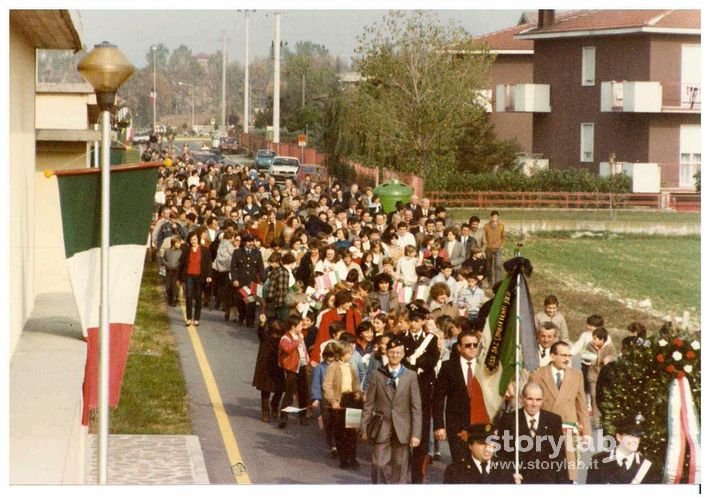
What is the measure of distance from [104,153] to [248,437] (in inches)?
234

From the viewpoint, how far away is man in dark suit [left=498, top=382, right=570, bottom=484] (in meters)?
11.5

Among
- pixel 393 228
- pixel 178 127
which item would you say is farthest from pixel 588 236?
pixel 178 127

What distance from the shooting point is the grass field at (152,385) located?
16062 millimetres

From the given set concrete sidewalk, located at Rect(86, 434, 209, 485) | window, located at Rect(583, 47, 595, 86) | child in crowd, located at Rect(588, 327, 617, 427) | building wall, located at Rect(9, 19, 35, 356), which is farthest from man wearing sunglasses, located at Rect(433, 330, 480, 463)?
window, located at Rect(583, 47, 595, 86)

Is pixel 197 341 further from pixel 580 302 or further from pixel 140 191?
pixel 140 191

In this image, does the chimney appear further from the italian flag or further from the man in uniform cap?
the italian flag

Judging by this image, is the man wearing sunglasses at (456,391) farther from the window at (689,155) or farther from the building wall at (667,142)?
the building wall at (667,142)

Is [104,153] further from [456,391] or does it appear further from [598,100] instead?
[598,100]

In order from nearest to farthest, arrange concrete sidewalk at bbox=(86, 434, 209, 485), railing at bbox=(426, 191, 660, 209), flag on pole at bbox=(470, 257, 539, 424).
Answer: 1. flag on pole at bbox=(470, 257, 539, 424)
2. concrete sidewalk at bbox=(86, 434, 209, 485)
3. railing at bbox=(426, 191, 660, 209)

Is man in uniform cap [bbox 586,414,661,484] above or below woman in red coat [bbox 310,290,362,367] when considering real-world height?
below

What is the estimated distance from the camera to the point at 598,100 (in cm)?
4169

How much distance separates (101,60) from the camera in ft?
33.1

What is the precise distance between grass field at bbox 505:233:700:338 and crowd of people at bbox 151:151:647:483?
7.64 ft

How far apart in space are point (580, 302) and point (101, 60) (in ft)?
53.4
